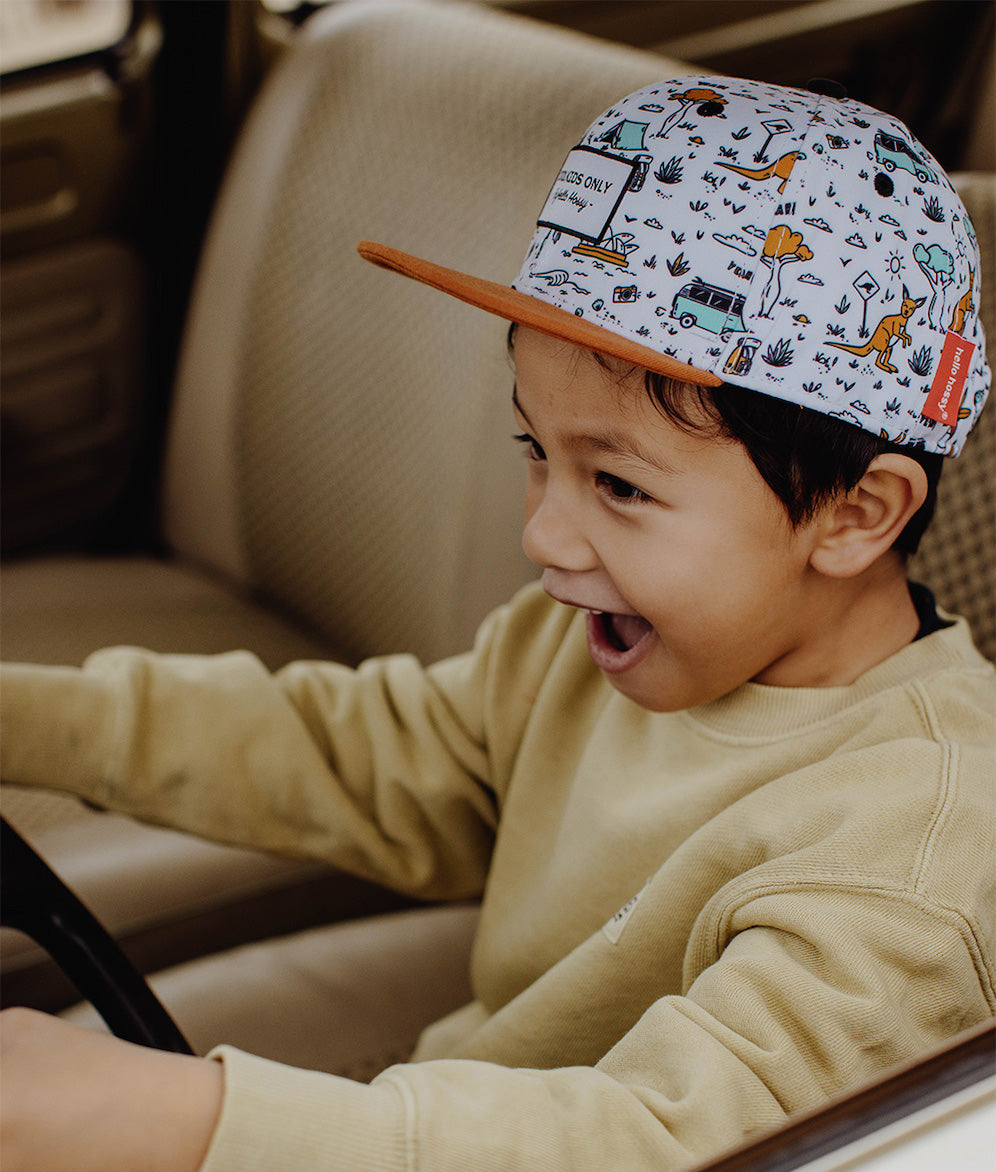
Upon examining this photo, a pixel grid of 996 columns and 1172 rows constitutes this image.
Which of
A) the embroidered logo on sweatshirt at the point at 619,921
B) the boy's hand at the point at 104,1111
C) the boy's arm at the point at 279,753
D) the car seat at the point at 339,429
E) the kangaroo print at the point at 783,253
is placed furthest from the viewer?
the car seat at the point at 339,429

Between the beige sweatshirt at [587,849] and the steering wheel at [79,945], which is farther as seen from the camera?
the steering wheel at [79,945]

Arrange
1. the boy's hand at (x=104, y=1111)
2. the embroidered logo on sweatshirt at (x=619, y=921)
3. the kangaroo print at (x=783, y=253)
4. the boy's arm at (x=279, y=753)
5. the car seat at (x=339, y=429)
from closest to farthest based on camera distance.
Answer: the boy's hand at (x=104, y=1111), the kangaroo print at (x=783, y=253), the embroidered logo on sweatshirt at (x=619, y=921), the boy's arm at (x=279, y=753), the car seat at (x=339, y=429)

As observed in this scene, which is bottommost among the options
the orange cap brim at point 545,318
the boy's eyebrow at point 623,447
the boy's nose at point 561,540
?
the boy's nose at point 561,540

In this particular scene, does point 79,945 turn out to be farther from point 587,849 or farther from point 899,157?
point 899,157

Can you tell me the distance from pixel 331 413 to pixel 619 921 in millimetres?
825

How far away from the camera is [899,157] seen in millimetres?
734

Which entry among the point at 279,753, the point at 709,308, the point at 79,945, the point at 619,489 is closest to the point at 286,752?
the point at 279,753

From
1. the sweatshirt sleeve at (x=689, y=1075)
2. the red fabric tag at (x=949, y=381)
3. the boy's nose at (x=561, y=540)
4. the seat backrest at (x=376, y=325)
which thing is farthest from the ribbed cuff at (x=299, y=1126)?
the seat backrest at (x=376, y=325)

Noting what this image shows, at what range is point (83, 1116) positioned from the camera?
56cm

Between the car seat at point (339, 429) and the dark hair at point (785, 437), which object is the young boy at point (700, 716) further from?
the car seat at point (339, 429)

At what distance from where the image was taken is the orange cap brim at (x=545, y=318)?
703mm

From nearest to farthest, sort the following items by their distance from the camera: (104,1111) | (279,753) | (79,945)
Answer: (104,1111), (79,945), (279,753)

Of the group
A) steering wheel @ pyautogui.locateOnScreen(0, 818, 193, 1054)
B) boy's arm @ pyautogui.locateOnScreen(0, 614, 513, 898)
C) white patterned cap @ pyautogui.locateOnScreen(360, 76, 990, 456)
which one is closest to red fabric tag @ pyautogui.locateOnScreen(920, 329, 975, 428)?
white patterned cap @ pyautogui.locateOnScreen(360, 76, 990, 456)

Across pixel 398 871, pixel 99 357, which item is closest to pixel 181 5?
pixel 99 357
